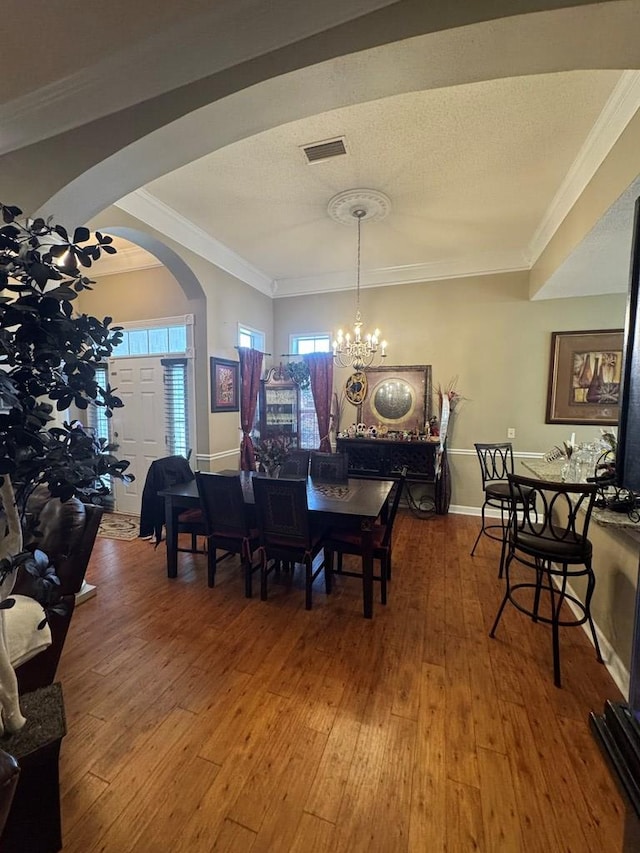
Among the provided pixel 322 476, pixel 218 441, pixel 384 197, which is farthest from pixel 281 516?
pixel 384 197

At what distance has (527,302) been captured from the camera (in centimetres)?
439

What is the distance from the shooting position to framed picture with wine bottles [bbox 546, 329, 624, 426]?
13.4 feet

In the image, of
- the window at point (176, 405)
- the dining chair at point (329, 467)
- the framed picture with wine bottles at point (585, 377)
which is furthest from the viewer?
the window at point (176, 405)

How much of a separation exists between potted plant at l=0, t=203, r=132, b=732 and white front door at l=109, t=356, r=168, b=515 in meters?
3.55

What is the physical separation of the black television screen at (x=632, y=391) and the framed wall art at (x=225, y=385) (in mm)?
3774

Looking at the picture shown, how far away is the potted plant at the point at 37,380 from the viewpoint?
97 centimetres

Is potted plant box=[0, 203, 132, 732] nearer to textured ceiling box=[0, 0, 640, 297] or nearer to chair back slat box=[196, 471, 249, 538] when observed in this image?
textured ceiling box=[0, 0, 640, 297]

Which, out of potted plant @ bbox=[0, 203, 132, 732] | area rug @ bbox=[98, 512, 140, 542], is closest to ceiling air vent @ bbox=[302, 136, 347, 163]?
potted plant @ bbox=[0, 203, 132, 732]

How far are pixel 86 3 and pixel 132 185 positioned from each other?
706 millimetres

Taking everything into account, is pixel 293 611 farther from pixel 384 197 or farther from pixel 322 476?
pixel 384 197

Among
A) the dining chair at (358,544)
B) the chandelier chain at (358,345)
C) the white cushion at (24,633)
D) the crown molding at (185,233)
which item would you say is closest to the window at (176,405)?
the crown molding at (185,233)

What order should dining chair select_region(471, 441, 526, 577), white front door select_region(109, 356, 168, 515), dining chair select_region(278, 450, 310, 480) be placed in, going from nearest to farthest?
dining chair select_region(471, 441, 526, 577) < dining chair select_region(278, 450, 310, 480) < white front door select_region(109, 356, 168, 515)

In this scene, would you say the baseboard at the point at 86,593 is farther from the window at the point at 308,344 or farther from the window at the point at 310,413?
the window at the point at 308,344

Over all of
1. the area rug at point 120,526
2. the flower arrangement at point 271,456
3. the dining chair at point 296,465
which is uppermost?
the flower arrangement at point 271,456
